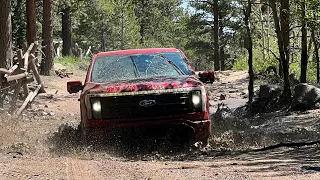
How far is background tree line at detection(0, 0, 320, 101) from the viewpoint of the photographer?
19.5m

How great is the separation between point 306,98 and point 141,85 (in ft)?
22.3

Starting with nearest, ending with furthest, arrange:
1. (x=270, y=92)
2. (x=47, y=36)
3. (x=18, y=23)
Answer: (x=270, y=92) → (x=47, y=36) → (x=18, y=23)

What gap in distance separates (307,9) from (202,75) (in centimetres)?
569

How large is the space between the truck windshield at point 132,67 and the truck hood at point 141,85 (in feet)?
1.50

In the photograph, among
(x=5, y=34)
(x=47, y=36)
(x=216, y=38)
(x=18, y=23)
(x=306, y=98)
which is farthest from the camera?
(x=216, y=38)

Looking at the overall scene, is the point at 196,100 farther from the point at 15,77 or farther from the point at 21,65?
the point at 21,65

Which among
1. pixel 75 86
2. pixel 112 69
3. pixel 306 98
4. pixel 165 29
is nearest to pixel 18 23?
pixel 306 98

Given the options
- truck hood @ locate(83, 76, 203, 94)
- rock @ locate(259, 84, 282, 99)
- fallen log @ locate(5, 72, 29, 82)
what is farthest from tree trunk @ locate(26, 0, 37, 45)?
truck hood @ locate(83, 76, 203, 94)

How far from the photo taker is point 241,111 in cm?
1555

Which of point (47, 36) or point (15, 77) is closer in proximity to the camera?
point (15, 77)

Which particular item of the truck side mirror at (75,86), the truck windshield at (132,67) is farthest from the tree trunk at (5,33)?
the truck side mirror at (75,86)

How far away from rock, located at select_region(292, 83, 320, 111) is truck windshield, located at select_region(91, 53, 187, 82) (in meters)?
5.21

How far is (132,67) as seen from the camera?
28.7 ft

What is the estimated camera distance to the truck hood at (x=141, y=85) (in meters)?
7.51
